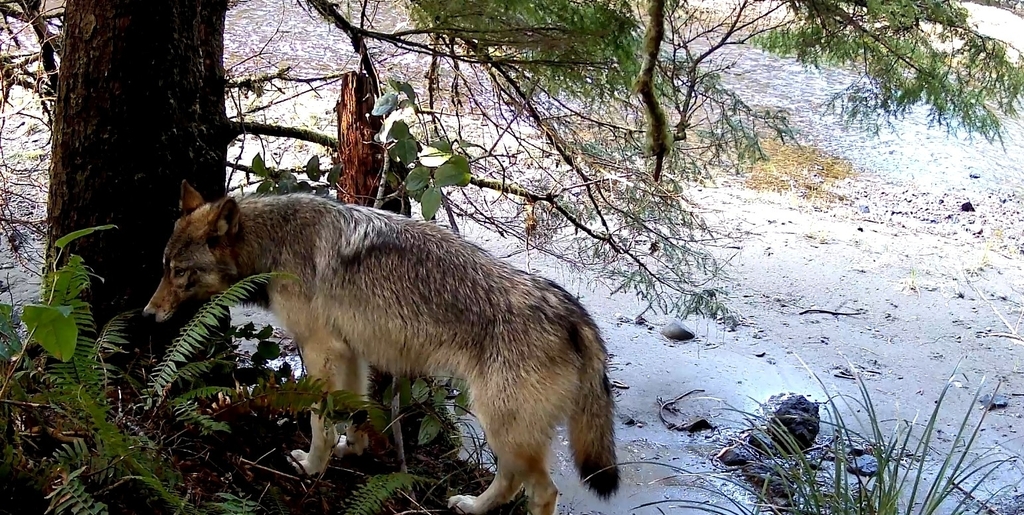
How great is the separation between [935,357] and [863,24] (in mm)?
2509

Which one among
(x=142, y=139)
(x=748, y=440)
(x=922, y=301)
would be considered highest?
(x=142, y=139)

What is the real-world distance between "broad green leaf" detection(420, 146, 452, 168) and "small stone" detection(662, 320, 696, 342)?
3398 millimetres

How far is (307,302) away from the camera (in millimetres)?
3006

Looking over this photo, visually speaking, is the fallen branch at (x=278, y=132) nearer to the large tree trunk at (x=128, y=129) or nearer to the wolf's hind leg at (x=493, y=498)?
the large tree trunk at (x=128, y=129)

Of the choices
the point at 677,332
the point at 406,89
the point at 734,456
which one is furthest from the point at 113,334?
the point at 677,332

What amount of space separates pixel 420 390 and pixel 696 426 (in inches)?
89.3

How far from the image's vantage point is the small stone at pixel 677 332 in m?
5.91

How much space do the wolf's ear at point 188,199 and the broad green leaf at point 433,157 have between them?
87 centimetres

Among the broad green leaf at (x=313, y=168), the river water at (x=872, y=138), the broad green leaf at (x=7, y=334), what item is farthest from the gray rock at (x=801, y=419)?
the river water at (x=872, y=138)

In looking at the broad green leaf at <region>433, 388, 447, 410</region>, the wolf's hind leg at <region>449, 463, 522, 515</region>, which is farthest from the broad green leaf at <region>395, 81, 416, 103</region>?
the wolf's hind leg at <region>449, 463, 522, 515</region>

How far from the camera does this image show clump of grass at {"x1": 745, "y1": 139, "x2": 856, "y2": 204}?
8.12m

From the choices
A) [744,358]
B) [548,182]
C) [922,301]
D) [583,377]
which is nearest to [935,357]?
[922,301]

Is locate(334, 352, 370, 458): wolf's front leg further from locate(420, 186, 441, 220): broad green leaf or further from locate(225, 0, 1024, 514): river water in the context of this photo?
locate(225, 0, 1024, 514): river water

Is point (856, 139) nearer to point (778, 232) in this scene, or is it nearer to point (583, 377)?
point (778, 232)
